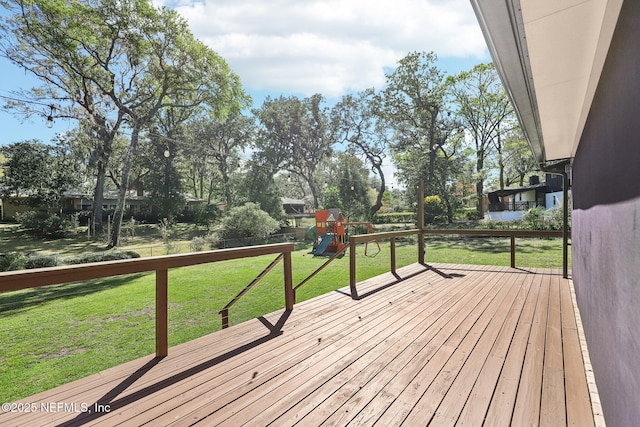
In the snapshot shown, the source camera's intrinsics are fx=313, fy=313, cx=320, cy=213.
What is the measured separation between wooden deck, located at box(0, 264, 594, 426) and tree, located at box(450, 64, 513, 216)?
1912cm

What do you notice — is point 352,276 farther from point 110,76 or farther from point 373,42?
point 110,76

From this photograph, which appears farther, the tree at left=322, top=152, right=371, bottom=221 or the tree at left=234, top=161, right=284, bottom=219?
the tree at left=234, top=161, right=284, bottom=219

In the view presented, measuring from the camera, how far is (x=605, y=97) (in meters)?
1.73

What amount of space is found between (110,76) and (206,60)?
5.14 metres

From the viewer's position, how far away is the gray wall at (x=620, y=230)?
1102mm

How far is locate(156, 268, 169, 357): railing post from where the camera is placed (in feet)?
7.75

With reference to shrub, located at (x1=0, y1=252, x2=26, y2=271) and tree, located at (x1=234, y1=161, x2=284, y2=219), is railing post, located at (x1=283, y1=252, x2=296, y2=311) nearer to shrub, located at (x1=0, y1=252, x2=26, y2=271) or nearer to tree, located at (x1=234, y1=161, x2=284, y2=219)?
shrub, located at (x1=0, y1=252, x2=26, y2=271)

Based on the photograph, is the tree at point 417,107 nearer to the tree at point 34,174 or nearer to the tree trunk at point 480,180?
the tree trunk at point 480,180

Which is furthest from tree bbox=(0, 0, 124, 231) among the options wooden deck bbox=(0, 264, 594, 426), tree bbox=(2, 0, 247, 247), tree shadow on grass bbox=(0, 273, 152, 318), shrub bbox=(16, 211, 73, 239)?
wooden deck bbox=(0, 264, 594, 426)

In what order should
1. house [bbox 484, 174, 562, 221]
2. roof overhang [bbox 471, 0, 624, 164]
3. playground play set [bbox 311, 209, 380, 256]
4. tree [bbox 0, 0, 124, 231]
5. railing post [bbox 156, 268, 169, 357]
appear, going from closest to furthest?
1. roof overhang [bbox 471, 0, 624, 164]
2. railing post [bbox 156, 268, 169, 357]
3. playground play set [bbox 311, 209, 380, 256]
4. tree [bbox 0, 0, 124, 231]
5. house [bbox 484, 174, 562, 221]

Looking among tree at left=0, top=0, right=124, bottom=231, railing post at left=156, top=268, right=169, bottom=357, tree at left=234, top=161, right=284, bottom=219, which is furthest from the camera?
tree at left=234, top=161, right=284, bottom=219

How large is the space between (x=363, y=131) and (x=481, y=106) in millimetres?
8055

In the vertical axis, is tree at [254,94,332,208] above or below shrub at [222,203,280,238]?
above

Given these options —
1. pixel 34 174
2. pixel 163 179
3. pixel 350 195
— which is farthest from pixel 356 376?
pixel 163 179
